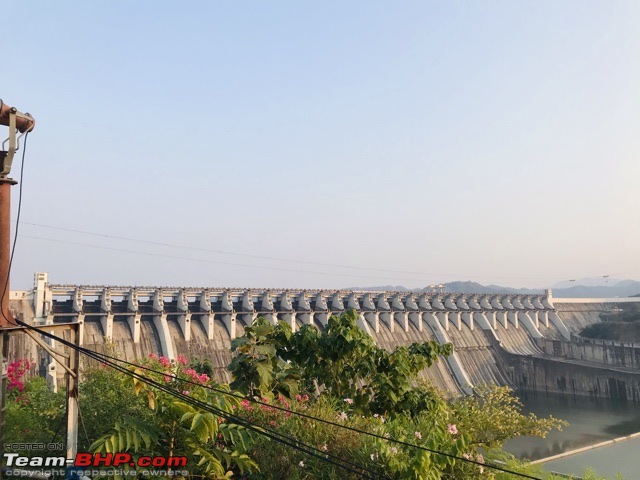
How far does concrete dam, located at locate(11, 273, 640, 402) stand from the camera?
37219 millimetres

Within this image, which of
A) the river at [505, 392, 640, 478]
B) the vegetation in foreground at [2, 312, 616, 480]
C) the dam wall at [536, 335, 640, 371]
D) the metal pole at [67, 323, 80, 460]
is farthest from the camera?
the dam wall at [536, 335, 640, 371]

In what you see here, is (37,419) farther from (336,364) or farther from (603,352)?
(603,352)

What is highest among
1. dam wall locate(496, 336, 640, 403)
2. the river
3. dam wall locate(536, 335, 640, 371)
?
dam wall locate(536, 335, 640, 371)

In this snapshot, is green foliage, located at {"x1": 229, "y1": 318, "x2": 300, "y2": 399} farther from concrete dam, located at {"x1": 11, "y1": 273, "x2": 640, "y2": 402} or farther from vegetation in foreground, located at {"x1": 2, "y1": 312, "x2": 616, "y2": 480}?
concrete dam, located at {"x1": 11, "y1": 273, "x2": 640, "y2": 402}

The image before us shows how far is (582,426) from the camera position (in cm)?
4094

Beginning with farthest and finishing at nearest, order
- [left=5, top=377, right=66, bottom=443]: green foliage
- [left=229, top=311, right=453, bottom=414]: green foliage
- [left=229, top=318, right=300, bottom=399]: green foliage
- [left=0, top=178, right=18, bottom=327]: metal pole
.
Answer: [left=229, top=311, right=453, bottom=414]: green foliage < [left=229, top=318, right=300, bottom=399]: green foliage < [left=5, top=377, right=66, bottom=443]: green foliage < [left=0, top=178, right=18, bottom=327]: metal pole

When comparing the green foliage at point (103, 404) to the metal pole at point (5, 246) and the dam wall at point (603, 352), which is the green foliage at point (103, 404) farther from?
the dam wall at point (603, 352)

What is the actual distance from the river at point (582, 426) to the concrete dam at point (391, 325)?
83.0 inches

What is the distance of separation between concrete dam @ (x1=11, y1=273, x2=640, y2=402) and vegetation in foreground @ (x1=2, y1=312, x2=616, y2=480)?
48.7 feet

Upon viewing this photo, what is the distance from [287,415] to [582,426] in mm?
40036

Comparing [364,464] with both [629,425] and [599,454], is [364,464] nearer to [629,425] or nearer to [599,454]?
[599,454]

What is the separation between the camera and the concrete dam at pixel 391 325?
37.2m

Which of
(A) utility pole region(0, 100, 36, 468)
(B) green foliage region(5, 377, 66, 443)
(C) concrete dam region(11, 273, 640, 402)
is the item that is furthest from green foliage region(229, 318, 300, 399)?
(C) concrete dam region(11, 273, 640, 402)

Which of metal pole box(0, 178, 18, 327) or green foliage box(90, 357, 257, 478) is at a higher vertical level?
metal pole box(0, 178, 18, 327)
